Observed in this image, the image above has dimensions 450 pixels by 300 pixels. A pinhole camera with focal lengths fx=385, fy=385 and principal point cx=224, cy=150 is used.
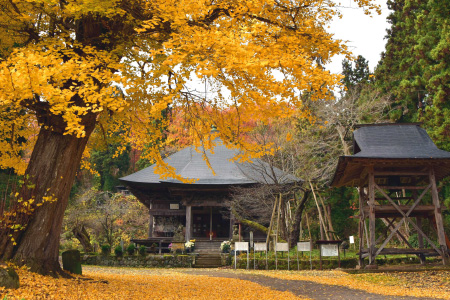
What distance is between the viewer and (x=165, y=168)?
7355 millimetres

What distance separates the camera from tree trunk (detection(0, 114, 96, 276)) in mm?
5863

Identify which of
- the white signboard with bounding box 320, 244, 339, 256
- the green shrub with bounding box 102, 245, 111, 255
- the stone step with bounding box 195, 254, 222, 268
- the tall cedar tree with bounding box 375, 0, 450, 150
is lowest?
the stone step with bounding box 195, 254, 222, 268

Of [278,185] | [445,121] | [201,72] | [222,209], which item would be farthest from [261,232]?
[201,72]

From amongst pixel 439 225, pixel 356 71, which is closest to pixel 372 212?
pixel 439 225

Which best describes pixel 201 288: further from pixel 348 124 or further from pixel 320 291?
pixel 348 124

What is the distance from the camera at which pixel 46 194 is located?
610 centimetres

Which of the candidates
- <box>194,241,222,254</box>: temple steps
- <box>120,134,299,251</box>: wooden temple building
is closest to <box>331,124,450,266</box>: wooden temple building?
<box>120,134,299,251</box>: wooden temple building

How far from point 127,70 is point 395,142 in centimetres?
801

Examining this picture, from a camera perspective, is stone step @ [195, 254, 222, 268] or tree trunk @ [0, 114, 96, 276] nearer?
tree trunk @ [0, 114, 96, 276]

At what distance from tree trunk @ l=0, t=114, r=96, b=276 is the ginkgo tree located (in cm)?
2

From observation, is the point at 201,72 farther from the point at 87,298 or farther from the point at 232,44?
the point at 87,298

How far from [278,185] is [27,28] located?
1178 cm

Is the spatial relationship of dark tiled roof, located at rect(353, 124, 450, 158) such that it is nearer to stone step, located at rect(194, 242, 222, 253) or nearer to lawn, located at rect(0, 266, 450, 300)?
lawn, located at rect(0, 266, 450, 300)

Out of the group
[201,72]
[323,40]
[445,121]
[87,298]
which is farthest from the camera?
[445,121]
